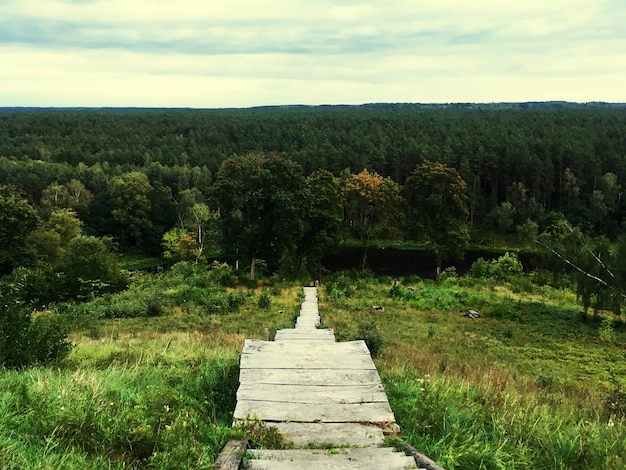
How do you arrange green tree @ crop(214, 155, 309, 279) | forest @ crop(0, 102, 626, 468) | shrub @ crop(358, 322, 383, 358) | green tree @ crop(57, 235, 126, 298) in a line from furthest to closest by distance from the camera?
1. green tree @ crop(57, 235, 126, 298)
2. green tree @ crop(214, 155, 309, 279)
3. shrub @ crop(358, 322, 383, 358)
4. forest @ crop(0, 102, 626, 468)

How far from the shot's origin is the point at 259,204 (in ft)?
89.2

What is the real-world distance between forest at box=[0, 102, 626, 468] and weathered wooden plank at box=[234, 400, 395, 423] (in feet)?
1.00

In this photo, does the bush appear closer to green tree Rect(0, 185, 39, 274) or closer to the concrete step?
the concrete step

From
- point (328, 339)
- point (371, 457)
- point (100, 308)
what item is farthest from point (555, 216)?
point (371, 457)

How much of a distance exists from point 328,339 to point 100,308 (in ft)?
42.9

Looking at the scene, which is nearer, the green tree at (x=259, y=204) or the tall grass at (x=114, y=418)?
the tall grass at (x=114, y=418)

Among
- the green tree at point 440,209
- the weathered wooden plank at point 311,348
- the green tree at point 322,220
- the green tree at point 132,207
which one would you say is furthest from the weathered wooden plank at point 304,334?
the green tree at point 132,207

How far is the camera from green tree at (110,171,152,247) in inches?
2350

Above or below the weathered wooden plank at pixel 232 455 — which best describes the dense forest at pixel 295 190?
below

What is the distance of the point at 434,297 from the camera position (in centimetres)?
2416

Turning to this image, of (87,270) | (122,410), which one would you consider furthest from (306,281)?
(122,410)

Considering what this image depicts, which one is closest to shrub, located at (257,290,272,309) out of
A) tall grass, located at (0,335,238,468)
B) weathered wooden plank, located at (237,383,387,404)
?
tall grass, located at (0,335,238,468)

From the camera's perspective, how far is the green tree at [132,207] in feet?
196

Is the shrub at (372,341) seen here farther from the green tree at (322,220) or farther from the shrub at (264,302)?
the green tree at (322,220)
